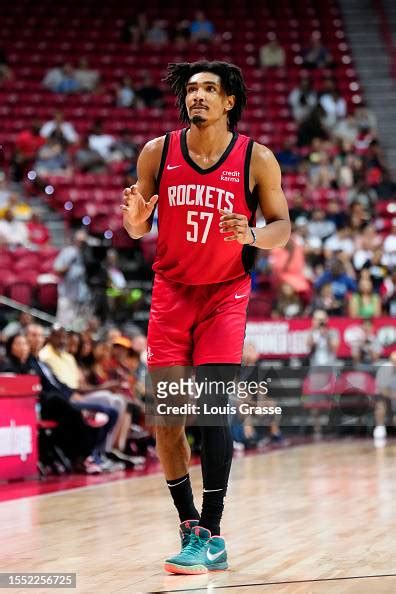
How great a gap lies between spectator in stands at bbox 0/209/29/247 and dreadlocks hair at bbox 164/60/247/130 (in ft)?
32.1

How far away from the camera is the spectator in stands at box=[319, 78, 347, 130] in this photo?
20094mm

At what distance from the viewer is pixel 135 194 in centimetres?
457

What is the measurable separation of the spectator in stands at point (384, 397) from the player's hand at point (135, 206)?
9.91m

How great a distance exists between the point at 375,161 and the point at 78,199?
16.7 feet

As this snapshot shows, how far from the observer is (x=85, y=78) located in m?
20.5

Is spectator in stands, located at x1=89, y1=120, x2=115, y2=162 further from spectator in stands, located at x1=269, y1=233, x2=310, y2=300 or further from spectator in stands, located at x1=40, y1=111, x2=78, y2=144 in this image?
spectator in stands, located at x1=269, y1=233, x2=310, y2=300

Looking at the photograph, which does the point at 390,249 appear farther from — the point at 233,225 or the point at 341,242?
the point at 233,225

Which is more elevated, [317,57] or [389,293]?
[317,57]

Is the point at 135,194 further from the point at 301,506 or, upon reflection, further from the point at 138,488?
the point at 138,488

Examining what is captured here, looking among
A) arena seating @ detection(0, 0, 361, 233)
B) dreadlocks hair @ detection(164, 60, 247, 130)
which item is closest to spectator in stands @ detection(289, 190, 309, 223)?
arena seating @ detection(0, 0, 361, 233)

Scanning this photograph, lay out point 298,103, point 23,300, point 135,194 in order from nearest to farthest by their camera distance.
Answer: point 135,194 < point 23,300 < point 298,103

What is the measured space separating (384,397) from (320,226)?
3.44 meters

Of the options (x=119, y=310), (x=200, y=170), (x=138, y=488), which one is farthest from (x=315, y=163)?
(x=200, y=170)
